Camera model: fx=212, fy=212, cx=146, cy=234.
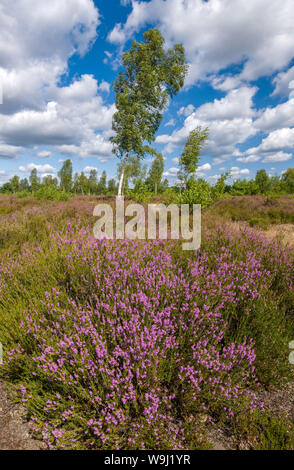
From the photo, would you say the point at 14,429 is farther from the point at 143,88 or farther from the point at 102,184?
the point at 102,184

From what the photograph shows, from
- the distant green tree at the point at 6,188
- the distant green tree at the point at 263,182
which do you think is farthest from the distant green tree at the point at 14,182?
the distant green tree at the point at 263,182

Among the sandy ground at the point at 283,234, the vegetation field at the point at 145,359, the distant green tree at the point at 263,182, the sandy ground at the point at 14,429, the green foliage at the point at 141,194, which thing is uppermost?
the distant green tree at the point at 263,182

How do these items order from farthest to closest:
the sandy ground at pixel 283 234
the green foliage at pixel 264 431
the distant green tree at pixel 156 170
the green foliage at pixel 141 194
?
the distant green tree at pixel 156 170, the green foliage at pixel 141 194, the sandy ground at pixel 283 234, the green foliage at pixel 264 431

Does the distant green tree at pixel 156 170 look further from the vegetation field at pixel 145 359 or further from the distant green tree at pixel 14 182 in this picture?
the distant green tree at pixel 14 182

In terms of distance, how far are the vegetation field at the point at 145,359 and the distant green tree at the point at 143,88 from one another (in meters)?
15.3

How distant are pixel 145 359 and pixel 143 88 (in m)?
18.5

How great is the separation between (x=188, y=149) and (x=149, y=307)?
17.9 m

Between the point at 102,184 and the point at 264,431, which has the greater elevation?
the point at 102,184

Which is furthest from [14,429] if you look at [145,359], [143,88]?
[143,88]

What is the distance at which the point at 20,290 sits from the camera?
98.7 inches

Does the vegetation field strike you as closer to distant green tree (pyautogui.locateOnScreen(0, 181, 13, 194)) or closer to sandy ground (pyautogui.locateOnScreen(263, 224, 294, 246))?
sandy ground (pyautogui.locateOnScreen(263, 224, 294, 246))

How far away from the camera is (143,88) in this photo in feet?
51.8

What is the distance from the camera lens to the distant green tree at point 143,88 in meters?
15.3
